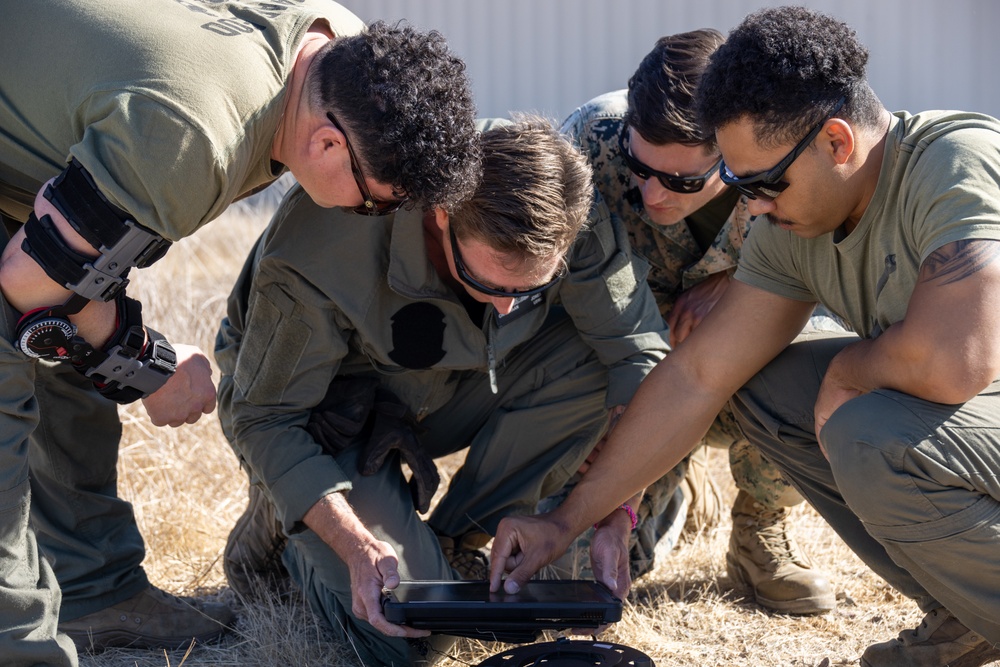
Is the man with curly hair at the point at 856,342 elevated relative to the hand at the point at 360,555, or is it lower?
elevated

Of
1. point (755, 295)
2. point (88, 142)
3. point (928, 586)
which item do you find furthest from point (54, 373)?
point (928, 586)

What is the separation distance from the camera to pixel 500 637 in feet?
9.96

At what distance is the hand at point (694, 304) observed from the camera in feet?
13.8

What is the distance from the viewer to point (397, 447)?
12.3ft

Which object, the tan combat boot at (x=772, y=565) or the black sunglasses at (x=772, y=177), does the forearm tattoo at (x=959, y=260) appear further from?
the tan combat boot at (x=772, y=565)

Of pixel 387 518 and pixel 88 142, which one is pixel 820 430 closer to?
pixel 387 518

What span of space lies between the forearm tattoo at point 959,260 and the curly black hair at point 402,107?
1260 millimetres

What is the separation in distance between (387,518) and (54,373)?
1.19m

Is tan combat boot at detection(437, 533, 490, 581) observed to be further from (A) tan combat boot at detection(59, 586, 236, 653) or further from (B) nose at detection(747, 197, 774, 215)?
(B) nose at detection(747, 197, 774, 215)

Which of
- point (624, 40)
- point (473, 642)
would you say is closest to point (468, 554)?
point (473, 642)

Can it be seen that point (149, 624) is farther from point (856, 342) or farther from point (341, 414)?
A: point (856, 342)

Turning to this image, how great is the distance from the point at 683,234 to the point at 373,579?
74.4 inches

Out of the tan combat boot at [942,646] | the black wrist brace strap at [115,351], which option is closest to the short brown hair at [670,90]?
the tan combat boot at [942,646]

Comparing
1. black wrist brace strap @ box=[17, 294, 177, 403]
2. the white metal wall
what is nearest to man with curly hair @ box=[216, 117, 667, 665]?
black wrist brace strap @ box=[17, 294, 177, 403]
